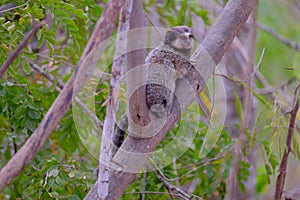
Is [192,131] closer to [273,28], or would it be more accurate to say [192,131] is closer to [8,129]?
[8,129]

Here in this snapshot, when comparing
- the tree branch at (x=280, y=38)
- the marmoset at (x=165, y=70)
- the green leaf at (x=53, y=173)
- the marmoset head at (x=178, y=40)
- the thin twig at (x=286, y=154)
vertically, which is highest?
the tree branch at (x=280, y=38)

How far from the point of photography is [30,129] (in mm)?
2146

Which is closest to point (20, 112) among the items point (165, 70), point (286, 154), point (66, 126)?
point (66, 126)

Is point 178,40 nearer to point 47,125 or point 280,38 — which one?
point 47,125

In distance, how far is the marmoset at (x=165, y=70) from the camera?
68.5 inches

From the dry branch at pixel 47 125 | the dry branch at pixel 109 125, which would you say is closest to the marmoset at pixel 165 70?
the dry branch at pixel 109 125

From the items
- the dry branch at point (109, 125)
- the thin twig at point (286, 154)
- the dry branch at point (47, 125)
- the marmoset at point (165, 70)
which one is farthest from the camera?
the thin twig at point (286, 154)

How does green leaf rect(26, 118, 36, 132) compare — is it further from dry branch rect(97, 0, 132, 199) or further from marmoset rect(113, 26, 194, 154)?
dry branch rect(97, 0, 132, 199)

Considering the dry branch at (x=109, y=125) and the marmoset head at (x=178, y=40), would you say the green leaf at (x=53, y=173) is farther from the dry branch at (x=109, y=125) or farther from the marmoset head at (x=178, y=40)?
the marmoset head at (x=178, y=40)

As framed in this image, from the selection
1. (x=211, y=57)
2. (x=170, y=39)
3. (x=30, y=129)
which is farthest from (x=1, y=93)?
(x=211, y=57)

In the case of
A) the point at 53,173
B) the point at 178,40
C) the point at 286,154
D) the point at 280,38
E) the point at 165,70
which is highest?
the point at 280,38

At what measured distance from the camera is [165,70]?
188 centimetres

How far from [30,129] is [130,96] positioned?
2.35 feet

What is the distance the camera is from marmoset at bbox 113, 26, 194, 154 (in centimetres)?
174
